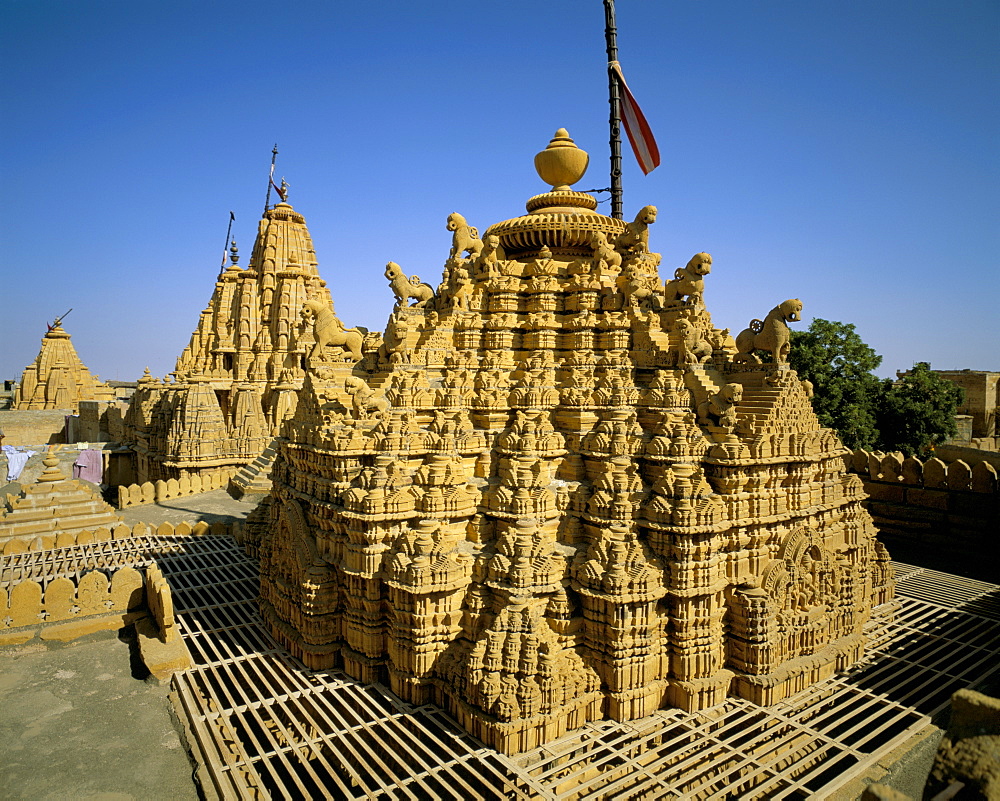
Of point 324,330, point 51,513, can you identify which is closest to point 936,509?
point 324,330

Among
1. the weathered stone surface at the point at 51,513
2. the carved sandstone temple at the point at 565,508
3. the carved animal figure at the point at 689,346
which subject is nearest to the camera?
the carved sandstone temple at the point at 565,508

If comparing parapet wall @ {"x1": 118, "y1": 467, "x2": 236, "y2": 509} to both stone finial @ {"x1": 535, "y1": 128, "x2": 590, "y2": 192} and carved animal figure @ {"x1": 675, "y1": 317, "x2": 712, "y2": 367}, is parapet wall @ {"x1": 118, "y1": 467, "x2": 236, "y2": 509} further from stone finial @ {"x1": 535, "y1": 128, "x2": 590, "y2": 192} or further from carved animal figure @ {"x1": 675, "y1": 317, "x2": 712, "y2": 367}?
carved animal figure @ {"x1": 675, "y1": 317, "x2": 712, "y2": 367}

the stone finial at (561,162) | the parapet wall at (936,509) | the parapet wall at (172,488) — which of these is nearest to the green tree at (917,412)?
the parapet wall at (936,509)

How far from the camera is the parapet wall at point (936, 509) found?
55.7ft

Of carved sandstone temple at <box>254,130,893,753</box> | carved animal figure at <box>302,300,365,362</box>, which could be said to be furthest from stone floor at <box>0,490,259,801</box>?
carved animal figure at <box>302,300,365,362</box>

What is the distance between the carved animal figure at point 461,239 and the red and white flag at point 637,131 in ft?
23.8

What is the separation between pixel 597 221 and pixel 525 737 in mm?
10251

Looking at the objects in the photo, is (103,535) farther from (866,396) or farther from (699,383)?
(866,396)

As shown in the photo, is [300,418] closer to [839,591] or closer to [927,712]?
[839,591]

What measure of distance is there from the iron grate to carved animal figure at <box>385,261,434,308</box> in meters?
7.42

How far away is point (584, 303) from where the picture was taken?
1290 cm

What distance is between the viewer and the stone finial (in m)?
14.0

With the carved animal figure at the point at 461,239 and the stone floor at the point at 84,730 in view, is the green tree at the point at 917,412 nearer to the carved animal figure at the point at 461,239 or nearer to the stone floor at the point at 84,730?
the carved animal figure at the point at 461,239

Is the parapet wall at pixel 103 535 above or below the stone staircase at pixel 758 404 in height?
below
